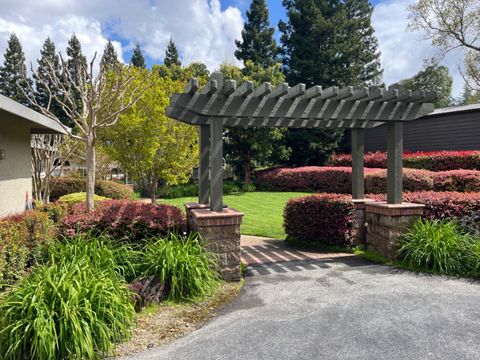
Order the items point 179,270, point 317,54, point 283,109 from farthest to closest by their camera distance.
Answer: point 317,54, point 283,109, point 179,270

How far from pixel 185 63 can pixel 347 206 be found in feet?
81.9

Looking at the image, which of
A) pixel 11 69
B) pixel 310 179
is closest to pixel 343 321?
pixel 310 179

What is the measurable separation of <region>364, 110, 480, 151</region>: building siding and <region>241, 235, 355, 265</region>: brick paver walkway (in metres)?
11.6

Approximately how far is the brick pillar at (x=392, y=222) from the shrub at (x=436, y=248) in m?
0.11

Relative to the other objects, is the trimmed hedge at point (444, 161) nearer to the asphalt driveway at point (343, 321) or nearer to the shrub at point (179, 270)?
the asphalt driveway at point (343, 321)

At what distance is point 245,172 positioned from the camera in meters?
20.2

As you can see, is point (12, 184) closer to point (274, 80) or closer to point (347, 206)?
point (347, 206)

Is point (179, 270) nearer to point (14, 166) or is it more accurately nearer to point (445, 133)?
point (14, 166)

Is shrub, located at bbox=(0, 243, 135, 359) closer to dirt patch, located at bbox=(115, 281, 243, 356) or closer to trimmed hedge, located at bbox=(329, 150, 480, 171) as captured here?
dirt patch, located at bbox=(115, 281, 243, 356)

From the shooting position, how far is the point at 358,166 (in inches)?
272

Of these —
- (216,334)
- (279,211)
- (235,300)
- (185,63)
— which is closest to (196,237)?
(235,300)

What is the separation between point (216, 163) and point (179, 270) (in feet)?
5.46

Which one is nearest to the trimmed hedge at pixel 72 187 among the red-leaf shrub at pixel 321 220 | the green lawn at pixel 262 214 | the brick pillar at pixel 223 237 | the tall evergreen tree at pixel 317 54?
the green lawn at pixel 262 214

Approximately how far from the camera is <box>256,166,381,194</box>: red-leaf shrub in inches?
598
